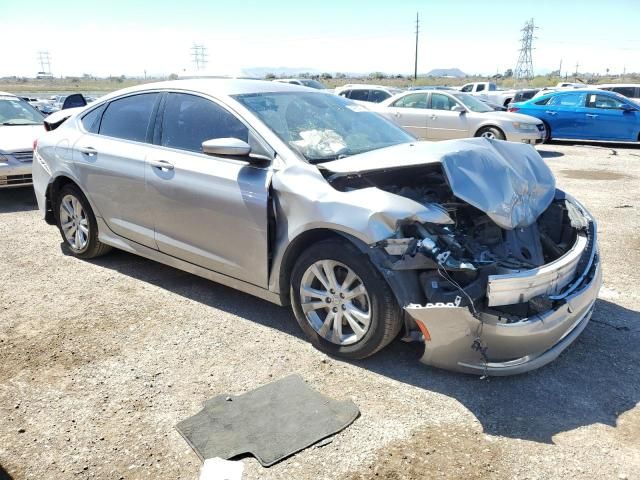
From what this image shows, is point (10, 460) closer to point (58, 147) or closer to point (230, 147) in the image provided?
point (230, 147)

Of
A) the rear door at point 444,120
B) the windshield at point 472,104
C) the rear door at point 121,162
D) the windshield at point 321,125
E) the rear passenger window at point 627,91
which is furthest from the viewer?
the rear passenger window at point 627,91

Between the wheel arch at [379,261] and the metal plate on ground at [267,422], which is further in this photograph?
the wheel arch at [379,261]

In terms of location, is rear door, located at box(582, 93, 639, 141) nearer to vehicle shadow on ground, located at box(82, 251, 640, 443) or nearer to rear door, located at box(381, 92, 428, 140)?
rear door, located at box(381, 92, 428, 140)

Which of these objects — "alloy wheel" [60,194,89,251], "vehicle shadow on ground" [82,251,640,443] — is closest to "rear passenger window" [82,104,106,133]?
"alloy wheel" [60,194,89,251]

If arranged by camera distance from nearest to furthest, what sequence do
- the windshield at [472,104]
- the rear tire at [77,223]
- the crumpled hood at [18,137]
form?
the rear tire at [77,223]
the crumpled hood at [18,137]
the windshield at [472,104]

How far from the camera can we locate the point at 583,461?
8.75 ft

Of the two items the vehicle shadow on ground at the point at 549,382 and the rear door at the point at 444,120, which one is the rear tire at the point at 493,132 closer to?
the rear door at the point at 444,120

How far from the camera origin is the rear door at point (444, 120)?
13.4 metres

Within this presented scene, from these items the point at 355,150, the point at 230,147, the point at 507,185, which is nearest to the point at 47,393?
the point at 230,147

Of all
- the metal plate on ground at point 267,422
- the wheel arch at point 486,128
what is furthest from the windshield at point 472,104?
the metal plate on ground at point 267,422

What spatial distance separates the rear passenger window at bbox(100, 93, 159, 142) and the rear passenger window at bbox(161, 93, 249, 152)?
0.84ft

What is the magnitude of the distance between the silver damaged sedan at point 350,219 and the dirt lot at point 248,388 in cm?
25

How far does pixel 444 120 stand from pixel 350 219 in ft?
35.9

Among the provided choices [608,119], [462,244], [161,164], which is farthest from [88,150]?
[608,119]
